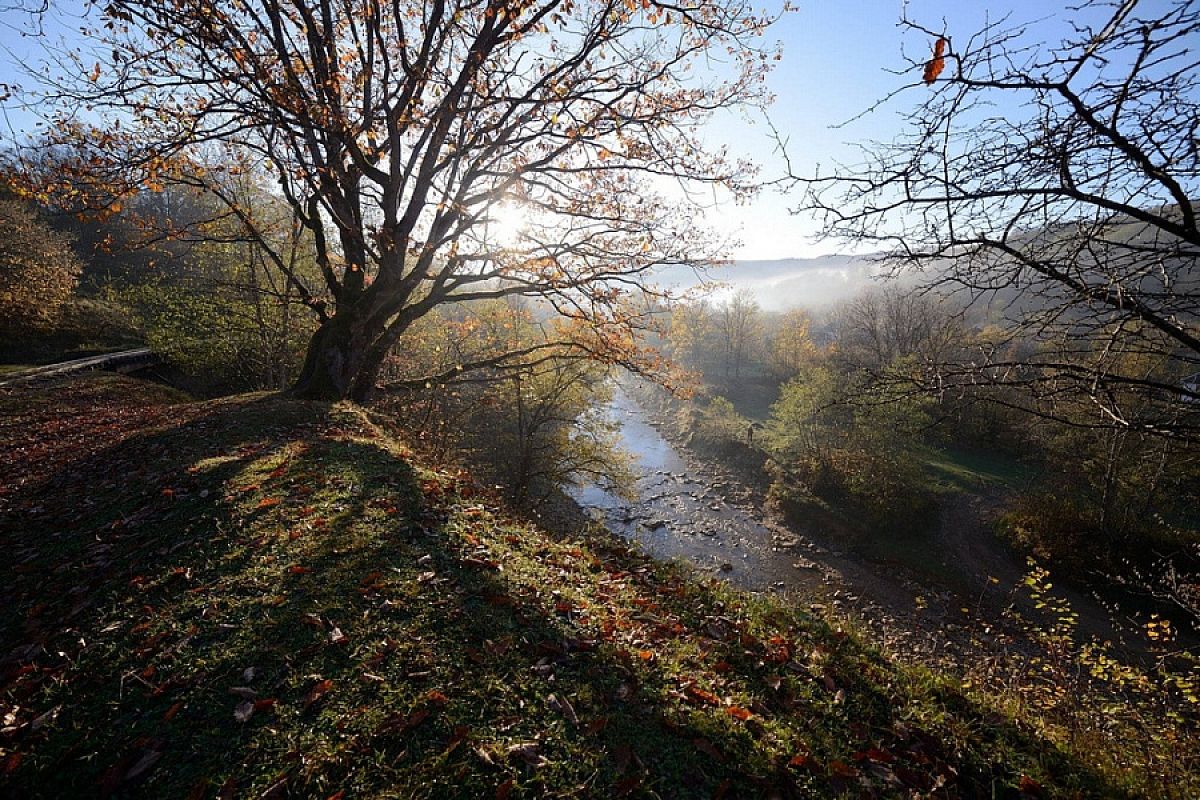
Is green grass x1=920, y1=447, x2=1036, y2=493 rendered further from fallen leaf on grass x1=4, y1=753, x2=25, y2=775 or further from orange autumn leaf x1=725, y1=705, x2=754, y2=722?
fallen leaf on grass x1=4, y1=753, x2=25, y2=775

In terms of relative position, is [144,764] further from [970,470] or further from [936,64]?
[970,470]

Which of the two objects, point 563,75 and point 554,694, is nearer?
point 554,694

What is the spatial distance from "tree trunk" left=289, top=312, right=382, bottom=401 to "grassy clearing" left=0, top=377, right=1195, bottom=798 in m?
3.53

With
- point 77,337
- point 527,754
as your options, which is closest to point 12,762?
point 527,754

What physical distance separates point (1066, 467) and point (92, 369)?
42.5 m

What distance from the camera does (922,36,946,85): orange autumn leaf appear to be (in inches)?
109

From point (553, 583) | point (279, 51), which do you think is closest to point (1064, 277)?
point (553, 583)

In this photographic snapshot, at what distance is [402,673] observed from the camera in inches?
119

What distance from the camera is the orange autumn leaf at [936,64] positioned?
9.05ft

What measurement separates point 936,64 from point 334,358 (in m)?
9.92

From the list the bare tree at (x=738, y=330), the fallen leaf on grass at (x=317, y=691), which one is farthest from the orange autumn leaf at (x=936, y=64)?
the bare tree at (x=738, y=330)

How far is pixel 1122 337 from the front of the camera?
Result: 9.85ft

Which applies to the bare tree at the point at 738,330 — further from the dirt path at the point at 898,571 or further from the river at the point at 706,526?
the dirt path at the point at 898,571

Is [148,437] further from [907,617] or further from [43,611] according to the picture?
[907,617]
